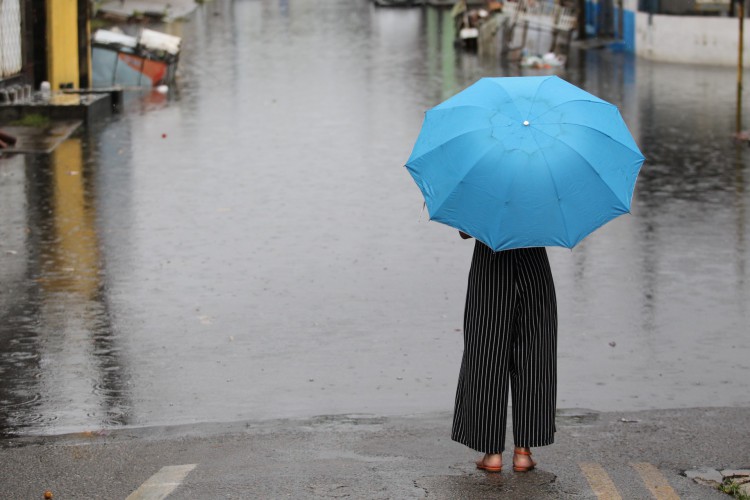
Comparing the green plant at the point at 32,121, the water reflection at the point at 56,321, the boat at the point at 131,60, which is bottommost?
the water reflection at the point at 56,321

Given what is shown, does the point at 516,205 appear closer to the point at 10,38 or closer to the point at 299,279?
the point at 299,279

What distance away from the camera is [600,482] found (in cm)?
587

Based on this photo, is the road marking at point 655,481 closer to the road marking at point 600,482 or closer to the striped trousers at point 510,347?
the road marking at point 600,482

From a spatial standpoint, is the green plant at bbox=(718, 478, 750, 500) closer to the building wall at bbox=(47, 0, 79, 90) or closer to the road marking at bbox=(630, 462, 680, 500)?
the road marking at bbox=(630, 462, 680, 500)

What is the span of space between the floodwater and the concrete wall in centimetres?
814

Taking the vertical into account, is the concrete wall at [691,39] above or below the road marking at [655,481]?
above

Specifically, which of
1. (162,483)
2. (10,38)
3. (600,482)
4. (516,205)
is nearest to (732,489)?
(600,482)

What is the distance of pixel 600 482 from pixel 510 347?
0.72 m

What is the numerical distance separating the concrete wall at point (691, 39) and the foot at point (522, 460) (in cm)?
2295

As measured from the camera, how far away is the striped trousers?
19.3ft

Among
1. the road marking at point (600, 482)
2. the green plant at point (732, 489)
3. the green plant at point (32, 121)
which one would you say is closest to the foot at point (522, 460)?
the road marking at point (600, 482)

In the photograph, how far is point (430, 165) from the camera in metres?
5.78

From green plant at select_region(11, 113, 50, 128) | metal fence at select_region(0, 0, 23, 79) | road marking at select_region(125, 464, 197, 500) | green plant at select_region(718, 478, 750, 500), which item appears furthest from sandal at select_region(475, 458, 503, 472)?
metal fence at select_region(0, 0, 23, 79)

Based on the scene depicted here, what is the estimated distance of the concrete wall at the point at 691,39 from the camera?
91.9 feet
